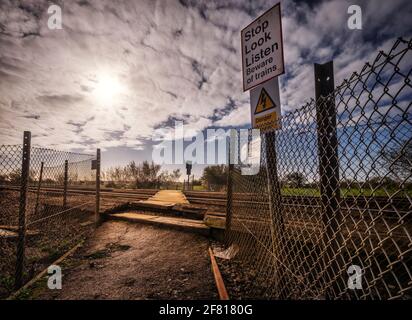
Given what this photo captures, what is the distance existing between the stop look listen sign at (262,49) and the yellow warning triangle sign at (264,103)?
0.52 ft

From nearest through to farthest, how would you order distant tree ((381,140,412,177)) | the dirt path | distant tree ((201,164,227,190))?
1. distant tree ((381,140,412,177))
2. the dirt path
3. distant tree ((201,164,227,190))

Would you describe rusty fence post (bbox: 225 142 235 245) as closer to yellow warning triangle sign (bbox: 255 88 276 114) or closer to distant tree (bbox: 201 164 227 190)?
yellow warning triangle sign (bbox: 255 88 276 114)

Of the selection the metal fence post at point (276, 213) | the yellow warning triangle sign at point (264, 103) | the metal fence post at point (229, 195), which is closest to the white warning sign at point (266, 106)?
the yellow warning triangle sign at point (264, 103)

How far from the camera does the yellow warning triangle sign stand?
2631 mm

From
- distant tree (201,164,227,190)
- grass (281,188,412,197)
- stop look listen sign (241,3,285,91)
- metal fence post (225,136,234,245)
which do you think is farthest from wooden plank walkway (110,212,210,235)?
distant tree (201,164,227,190)

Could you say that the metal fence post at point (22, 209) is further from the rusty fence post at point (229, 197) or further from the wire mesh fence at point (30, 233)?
the rusty fence post at point (229, 197)

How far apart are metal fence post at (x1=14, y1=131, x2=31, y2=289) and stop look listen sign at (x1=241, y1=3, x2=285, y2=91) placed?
371cm

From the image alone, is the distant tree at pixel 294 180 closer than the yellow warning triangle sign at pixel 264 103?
No

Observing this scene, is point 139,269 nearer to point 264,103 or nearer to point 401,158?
point 264,103

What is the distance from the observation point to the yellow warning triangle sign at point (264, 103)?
263 centimetres
